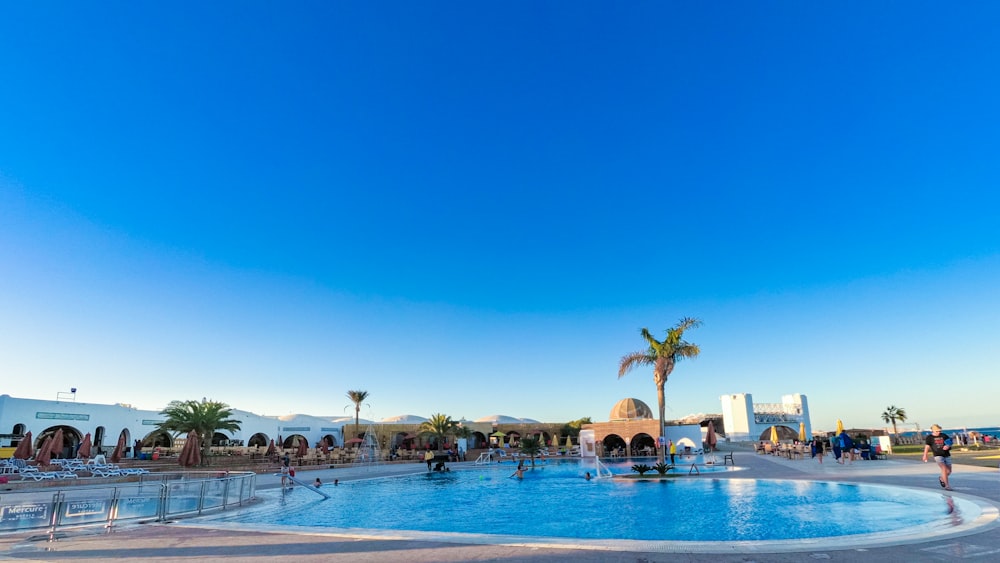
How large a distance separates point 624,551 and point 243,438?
48410 mm

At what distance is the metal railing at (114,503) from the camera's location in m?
8.73

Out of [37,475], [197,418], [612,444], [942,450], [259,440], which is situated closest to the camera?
[942,450]

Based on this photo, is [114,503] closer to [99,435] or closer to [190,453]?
[190,453]

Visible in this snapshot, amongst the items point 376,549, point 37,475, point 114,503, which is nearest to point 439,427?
point 37,475

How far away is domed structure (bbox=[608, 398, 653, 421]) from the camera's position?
44.7 m

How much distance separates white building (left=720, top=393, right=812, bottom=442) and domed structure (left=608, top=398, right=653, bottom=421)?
51.5 ft

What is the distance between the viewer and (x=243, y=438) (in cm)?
4759

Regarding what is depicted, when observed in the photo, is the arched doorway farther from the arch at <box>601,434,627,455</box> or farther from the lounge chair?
the lounge chair

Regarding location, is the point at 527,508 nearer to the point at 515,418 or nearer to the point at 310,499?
the point at 310,499

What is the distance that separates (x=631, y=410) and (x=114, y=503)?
3983 centimetres

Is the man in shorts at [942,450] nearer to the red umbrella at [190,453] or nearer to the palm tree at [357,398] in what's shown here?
the red umbrella at [190,453]

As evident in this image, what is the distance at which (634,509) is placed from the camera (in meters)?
13.8

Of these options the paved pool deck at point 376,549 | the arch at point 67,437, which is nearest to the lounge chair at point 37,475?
the paved pool deck at point 376,549

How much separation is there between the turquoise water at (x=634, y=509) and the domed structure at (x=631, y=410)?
24.1 m
